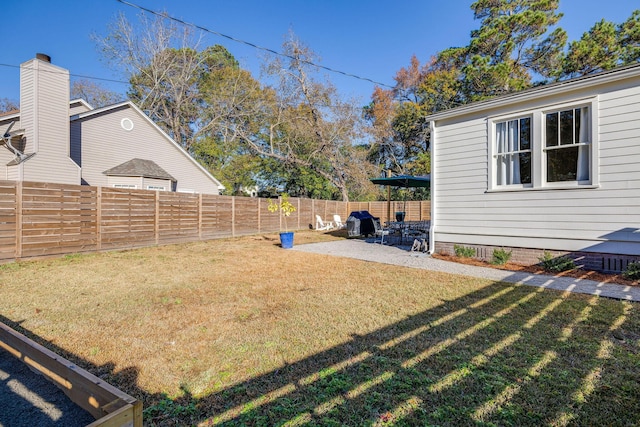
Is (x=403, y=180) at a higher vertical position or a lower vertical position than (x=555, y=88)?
lower

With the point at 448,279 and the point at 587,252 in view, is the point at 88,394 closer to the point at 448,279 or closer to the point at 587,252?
the point at 448,279

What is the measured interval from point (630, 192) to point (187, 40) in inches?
957

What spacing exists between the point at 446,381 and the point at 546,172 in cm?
560

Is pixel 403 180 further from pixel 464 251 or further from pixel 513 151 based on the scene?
pixel 513 151

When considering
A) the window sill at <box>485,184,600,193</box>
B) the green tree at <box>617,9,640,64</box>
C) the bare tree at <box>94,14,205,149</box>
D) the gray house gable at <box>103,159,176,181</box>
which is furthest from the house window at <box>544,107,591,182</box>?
the bare tree at <box>94,14,205,149</box>

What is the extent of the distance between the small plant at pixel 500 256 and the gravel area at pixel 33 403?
6940mm

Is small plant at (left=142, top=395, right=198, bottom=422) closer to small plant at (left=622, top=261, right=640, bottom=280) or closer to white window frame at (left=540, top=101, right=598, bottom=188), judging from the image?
small plant at (left=622, top=261, right=640, bottom=280)

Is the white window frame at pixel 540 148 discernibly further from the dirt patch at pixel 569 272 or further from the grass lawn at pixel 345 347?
the grass lawn at pixel 345 347

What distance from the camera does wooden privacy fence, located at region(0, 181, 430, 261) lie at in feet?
21.6

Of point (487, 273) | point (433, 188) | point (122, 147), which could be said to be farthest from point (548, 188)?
point (122, 147)

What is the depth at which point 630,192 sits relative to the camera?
508cm

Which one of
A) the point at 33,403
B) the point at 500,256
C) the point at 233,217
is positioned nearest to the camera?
the point at 33,403

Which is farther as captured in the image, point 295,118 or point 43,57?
point 295,118

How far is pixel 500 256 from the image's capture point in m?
6.43
